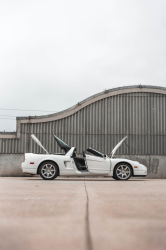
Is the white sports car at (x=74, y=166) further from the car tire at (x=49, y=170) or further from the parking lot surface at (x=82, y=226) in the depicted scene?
the parking lot surface at (x=82, y=226)

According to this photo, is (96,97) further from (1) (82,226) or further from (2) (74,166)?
(1) (82,226)

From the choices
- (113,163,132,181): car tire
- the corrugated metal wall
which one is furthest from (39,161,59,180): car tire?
the corrugated metal wall

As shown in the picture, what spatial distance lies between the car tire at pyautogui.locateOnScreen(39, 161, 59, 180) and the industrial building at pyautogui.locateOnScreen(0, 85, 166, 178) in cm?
647

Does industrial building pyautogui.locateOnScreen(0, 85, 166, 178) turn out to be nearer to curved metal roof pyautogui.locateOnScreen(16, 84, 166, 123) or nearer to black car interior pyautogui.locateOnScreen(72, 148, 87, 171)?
curved metal roof pyautogui.locateOnScreen(16, 84, 166, 123)

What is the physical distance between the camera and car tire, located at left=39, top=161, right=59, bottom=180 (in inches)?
467

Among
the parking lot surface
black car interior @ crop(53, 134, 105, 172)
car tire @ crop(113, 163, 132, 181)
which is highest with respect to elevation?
black car interior @ crop(53, 134, 105, 172)

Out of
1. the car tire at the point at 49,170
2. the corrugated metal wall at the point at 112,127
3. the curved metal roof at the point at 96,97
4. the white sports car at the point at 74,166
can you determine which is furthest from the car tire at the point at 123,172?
the curved metal roof at the point at 96,97

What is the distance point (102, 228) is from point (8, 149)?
51.6 ft

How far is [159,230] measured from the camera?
10.5 ft

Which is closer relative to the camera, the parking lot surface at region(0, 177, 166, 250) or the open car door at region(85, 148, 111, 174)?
the parking lot surface at region(0, 177, 166, 250)

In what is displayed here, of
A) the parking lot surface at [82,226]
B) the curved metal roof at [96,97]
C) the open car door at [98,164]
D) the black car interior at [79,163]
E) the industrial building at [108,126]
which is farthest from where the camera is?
the curved metal roof at [96,97]

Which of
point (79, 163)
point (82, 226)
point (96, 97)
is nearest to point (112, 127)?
point (96, 97)

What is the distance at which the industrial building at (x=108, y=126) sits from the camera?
1848 centimetres

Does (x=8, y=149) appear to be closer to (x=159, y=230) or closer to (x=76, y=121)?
(x=76, y=121)
